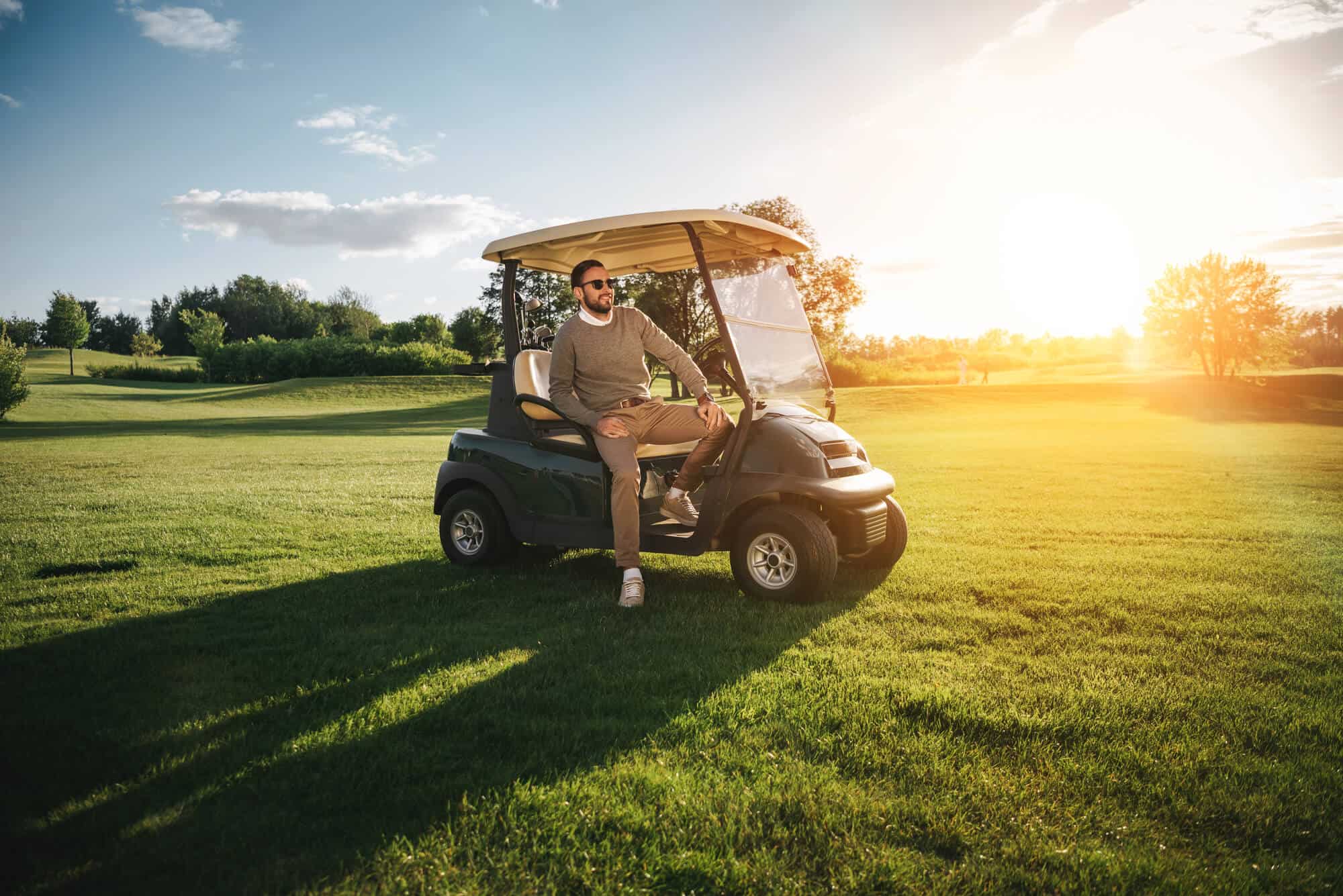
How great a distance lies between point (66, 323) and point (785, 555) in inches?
3485

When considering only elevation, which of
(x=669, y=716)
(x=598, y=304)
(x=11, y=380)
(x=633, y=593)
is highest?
(x=11, y=380)

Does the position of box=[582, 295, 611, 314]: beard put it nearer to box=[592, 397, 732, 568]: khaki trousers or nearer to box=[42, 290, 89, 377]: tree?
box=[592, 397, 732, 568]: khaki trousers

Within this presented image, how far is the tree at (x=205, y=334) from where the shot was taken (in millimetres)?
59375

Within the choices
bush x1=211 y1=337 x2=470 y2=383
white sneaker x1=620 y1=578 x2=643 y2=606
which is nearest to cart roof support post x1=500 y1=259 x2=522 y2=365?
white sneaker x1=620 y1=578 x2=643 y2=606

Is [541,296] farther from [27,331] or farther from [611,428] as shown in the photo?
[27,331]

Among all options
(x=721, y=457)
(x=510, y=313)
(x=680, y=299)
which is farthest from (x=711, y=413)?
(x=680, y=299)

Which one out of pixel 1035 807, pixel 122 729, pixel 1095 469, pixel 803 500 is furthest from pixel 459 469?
pixel 1095 469

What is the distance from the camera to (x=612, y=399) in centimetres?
528

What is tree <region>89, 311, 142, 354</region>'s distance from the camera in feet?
294

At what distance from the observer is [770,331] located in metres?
5.39

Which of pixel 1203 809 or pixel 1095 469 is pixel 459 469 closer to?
pixel 1203 809

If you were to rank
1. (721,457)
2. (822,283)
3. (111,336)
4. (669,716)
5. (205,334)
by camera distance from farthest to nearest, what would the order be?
1. (111,336)
2. (205,334)
3. (822,283)
4. (721,457)
5. (669,716)

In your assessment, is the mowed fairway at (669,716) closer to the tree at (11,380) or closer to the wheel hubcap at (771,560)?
the wheel hubcap at (771,560)

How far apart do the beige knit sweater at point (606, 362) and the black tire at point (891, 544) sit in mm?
1604
